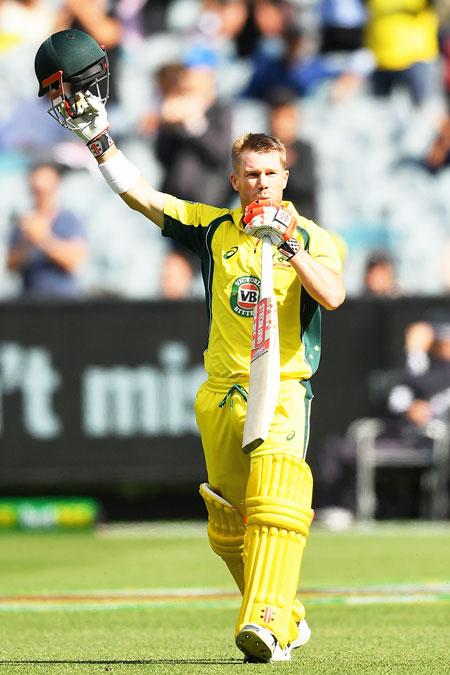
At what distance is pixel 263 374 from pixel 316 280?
0.43 metres

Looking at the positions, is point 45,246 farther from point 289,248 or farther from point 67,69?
point 289,248

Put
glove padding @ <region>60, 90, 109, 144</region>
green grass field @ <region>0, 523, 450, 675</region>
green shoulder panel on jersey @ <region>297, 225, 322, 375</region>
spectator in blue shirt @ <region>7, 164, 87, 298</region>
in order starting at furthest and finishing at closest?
1. spectator in blue shirt @ <region>7, 164, 87, 298</region>
2. glove padding @ <region>60, 90, 109, 144</region>
3. green shoulder panel on jersey @ <region>297, 225, 322, 375</region>
4. green grass field @ <region>0, 523, 450, 675</region>

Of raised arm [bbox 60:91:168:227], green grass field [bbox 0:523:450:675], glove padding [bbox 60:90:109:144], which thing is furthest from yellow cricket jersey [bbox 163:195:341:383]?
green grass field [bbox 0:523:450:675]

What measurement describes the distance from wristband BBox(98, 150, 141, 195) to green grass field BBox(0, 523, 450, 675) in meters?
1.90

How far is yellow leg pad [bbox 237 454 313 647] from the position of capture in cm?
554

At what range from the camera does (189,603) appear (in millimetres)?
8586

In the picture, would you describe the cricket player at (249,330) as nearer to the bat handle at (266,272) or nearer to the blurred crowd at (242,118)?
the bat handle at (266,272)

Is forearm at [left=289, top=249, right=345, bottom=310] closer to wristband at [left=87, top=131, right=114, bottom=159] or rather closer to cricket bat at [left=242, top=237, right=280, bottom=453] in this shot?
cricket bat at [left=242, top=237, right=280, bottom=453]

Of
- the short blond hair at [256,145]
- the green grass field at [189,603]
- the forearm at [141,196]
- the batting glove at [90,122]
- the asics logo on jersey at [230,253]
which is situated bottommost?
the green grass field at [189,603]

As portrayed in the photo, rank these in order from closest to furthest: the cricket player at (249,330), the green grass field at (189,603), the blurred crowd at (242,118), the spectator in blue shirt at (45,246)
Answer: the cricket player at (249,330), the green grass field at (189,603), the spectator in blue shirt at (45,246), the blurred crowd at (242,118)

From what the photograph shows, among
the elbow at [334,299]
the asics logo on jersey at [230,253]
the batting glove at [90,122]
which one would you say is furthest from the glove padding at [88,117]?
the elbow at [334,299]

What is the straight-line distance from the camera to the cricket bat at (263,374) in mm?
5508

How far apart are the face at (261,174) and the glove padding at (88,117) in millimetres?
641

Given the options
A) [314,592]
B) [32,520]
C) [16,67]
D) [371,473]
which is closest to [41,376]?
[32,520]
